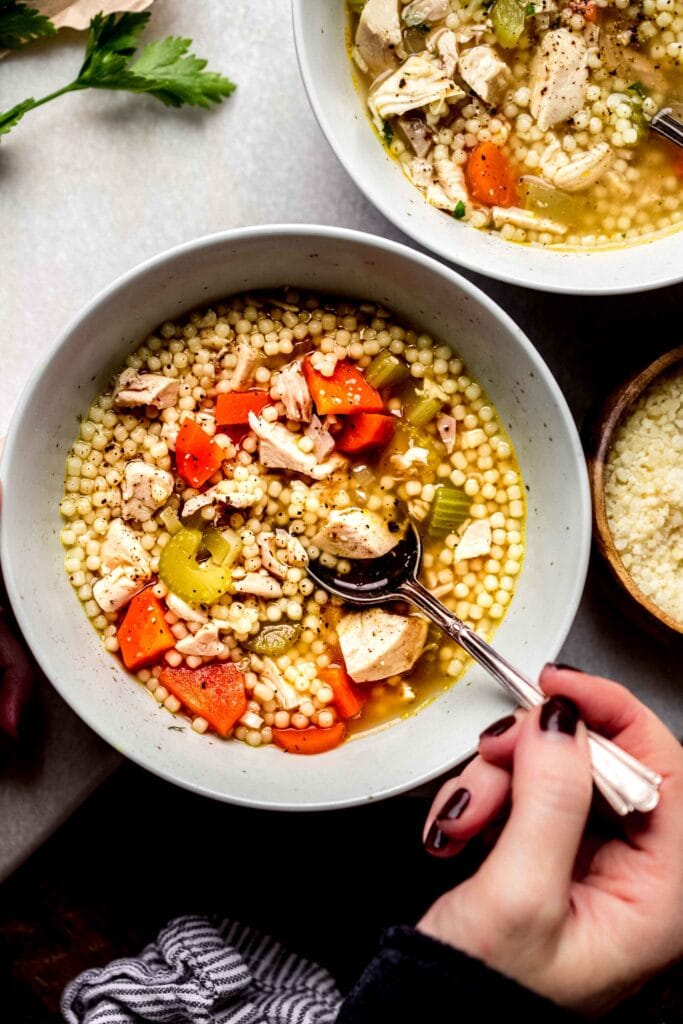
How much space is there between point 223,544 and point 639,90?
143cm

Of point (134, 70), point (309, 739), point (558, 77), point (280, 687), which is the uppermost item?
point (134, 70)

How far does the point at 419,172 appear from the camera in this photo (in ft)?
7.39

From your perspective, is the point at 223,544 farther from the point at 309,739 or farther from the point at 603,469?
the point at 603,469

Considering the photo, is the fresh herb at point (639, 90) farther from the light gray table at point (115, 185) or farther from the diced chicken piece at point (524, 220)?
the light gray table at point (115, 185)

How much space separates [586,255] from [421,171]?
429 millimetres

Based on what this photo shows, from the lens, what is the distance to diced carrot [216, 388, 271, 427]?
2.24m

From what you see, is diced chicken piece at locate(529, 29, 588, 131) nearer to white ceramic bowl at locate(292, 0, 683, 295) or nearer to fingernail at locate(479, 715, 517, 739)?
white ceramic bowl at locate(292, 0, 683, 295)

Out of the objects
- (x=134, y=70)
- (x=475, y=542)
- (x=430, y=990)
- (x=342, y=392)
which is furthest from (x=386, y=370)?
(x=430, y=990)

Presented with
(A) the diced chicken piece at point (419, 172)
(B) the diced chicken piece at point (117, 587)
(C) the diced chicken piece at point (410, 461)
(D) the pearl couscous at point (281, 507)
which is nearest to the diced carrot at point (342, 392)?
(D) the pearl couscous at point (281, 507)

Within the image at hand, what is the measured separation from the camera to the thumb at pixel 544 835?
152cm

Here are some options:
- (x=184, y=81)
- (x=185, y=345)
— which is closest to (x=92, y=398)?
(x=185, y=345)

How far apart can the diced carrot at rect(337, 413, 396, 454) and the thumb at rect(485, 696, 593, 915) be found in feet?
2.95

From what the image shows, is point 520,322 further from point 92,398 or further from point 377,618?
point 92,398

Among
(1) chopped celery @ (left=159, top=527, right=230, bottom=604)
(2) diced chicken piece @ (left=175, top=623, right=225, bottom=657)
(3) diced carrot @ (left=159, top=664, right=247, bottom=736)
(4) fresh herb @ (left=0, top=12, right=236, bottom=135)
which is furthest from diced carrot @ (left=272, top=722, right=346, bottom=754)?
(4) fresh herb @ (left=0, top=12, right=236, bottom=135)
